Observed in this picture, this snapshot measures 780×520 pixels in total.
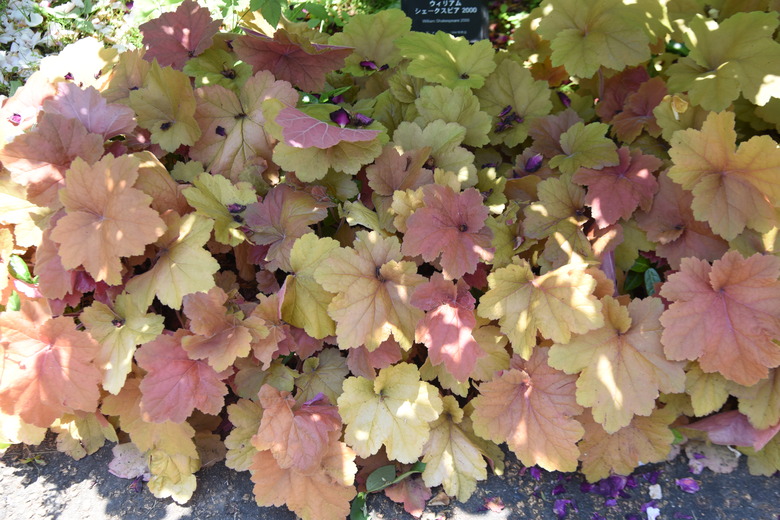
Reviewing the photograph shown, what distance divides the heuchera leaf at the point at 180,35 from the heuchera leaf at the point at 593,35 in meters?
1.18

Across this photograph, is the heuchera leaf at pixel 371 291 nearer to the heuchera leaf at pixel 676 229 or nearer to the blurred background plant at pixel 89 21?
the heuchera leaf at pixel 676 229

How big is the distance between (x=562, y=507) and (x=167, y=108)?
179 centimetres

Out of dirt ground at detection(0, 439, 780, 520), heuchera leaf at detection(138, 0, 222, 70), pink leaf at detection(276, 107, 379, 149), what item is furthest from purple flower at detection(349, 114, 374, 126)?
dirt ground at detection(0, 439, 780, 520)

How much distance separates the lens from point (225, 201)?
1.87 metres

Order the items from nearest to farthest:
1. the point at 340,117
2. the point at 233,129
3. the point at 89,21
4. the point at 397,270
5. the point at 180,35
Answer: the point at 397,270
the point at 340,117
the point at 233,129
the point at 180,35
the point at 89,21

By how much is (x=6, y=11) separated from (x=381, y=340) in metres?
3.83

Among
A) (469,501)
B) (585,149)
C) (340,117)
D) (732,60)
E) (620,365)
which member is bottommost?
(469,501)

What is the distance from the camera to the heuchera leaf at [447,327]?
1659 mm

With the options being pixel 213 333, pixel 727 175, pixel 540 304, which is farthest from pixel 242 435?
pixel 727 175

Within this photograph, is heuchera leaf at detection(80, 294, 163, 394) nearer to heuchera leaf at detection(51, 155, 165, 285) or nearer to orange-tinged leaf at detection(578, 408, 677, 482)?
heuchera leaf at detection(51, 155, 165, 285)

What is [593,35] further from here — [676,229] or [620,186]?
[676,229]

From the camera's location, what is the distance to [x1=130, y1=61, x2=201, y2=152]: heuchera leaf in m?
1.94

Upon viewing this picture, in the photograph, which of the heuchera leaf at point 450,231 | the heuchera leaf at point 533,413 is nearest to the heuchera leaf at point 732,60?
the heuchera leaf at point 450,231

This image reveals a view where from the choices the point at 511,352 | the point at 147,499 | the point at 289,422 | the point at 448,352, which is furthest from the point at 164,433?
the point at 511,352
